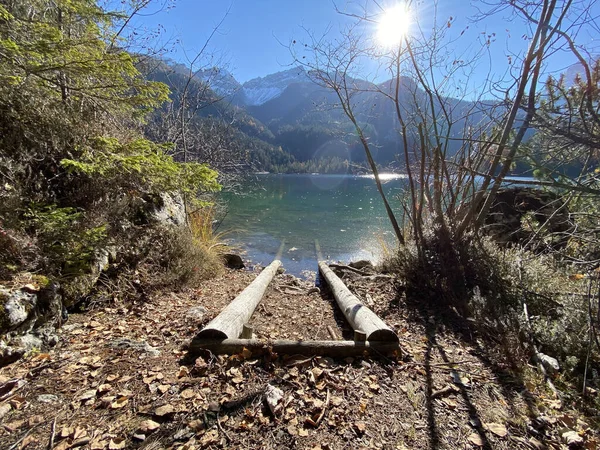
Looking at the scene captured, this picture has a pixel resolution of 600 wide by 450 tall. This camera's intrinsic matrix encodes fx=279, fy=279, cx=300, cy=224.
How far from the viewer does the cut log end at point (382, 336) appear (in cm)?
288

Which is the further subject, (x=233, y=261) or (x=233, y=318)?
(x=233, y=261)

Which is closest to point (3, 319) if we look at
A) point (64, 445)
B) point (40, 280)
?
point (40, 280)

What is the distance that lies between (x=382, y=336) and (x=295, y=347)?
0.91 m

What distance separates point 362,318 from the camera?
341 cm

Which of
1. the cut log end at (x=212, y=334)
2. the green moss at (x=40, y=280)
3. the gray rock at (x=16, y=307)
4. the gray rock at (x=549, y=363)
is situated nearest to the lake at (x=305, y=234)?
the gray rock at (x=549, y=363)

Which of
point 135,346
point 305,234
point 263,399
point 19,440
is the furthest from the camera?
point 305,234

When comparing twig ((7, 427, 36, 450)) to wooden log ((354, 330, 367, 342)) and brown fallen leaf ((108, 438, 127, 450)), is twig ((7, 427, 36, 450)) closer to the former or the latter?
brown fallen leaf ((108, 438, 127, 450))

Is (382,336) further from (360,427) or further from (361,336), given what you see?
(360,427)

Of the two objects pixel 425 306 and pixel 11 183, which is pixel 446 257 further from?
pixel 11 183

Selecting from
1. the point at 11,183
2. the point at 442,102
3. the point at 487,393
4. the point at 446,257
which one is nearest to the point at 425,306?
the point at 446,257

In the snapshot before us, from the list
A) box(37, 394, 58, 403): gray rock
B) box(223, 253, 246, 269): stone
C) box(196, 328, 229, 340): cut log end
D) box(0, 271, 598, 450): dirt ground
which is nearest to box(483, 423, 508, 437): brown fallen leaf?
box(0, 271, 598, 450): dirt ground

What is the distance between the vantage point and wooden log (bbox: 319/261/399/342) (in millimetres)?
2891

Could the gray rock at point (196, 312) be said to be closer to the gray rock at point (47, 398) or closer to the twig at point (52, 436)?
the gray rock at point (47, 398)

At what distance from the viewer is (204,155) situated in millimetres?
9312
